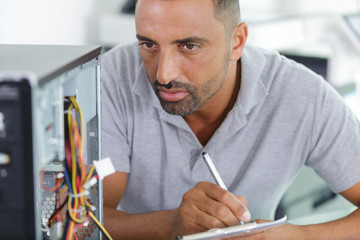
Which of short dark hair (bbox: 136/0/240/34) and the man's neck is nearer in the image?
short dark hair (bbox: 136/0/240/34)

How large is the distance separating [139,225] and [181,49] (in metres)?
0.39

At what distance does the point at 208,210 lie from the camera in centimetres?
98

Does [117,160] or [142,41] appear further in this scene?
[117,160]

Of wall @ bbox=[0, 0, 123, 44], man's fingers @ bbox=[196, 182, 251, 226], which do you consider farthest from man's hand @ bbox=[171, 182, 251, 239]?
wall @ bbox=[0, 0, 123, 44]

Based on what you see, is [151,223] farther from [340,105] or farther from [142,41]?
[340,105]

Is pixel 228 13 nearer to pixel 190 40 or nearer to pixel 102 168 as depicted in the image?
pixel 190 40

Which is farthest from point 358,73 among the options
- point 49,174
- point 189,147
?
point 49,174

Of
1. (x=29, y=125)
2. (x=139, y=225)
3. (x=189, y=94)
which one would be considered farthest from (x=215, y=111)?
(x=29, y=125)

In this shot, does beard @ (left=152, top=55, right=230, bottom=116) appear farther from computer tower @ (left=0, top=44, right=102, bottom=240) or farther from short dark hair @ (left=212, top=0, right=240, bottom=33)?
computer tower @ (left=0, top=44, right=102, bottom=240)

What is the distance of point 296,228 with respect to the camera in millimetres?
1093

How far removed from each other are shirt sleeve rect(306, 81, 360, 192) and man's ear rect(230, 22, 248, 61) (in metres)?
0.22

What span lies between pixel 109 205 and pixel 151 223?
162 millimetres

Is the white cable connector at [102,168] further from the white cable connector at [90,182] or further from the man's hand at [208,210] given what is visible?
the man's hand at [208,210]

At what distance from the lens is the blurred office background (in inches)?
77.1
